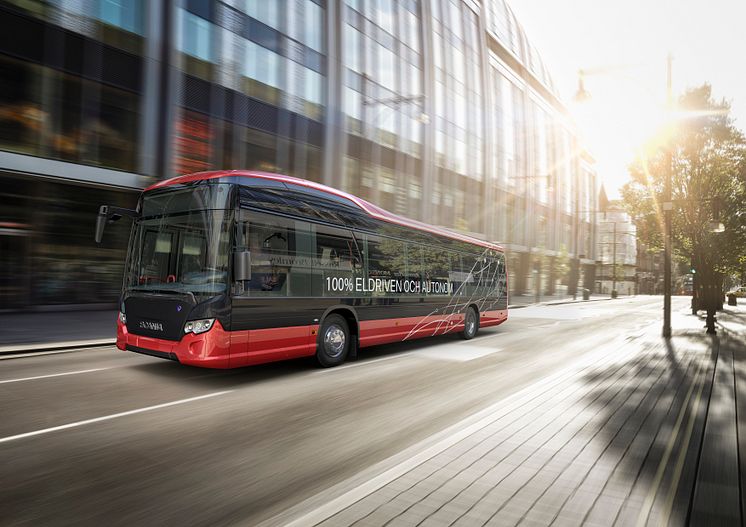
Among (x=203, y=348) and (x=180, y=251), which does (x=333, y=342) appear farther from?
(x=180, y=251)

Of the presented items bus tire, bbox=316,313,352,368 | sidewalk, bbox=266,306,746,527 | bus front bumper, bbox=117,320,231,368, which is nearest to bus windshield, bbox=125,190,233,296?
bus front bumper, bbox=117,320,231,368

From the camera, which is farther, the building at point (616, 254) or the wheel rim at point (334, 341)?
the building at point (616, 254)

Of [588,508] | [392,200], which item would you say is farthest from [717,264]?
[588,508]

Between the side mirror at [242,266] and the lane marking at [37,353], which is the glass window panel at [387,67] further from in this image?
the side mirror at [242,266]

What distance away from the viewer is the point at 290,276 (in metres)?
7.51

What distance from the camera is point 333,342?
8.46m

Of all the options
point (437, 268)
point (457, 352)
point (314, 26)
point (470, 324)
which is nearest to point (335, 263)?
point (457, 352)

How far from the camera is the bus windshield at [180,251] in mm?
6586

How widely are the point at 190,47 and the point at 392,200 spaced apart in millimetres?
13926

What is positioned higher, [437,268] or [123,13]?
[123,13]

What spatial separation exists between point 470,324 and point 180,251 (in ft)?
29.0

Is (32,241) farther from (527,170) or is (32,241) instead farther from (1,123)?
(527,170)

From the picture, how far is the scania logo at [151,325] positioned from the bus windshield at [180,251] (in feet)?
1.49

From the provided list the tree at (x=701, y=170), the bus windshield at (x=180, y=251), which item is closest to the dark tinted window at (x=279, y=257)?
the bus windshield at (x=180, y=251)
